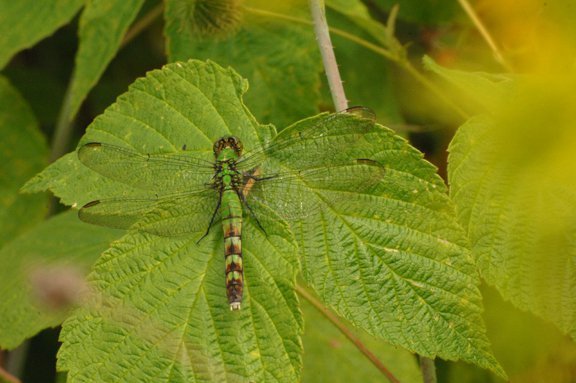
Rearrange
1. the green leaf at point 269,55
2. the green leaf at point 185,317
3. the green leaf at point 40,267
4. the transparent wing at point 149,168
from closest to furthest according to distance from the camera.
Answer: the green leaf at point 185,317 < the transparent wing at point 149,168 < the green leaf at point 40,267 < the green leaf at point 269,55

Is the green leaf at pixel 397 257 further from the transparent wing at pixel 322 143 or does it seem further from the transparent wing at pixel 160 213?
the transparent wing at pixel 160 213

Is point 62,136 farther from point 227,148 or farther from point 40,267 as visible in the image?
point 227,148

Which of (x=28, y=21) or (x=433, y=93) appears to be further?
(x=433, y=93)

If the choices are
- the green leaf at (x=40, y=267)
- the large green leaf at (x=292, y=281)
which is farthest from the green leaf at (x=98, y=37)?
the large green leaf at (x=292, y=281)

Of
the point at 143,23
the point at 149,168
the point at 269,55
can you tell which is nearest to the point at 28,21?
the point at 143,23

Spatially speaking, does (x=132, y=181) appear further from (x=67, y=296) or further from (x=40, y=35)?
(x=40, y=35)

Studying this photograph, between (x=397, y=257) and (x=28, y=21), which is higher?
(x=28, y=21)

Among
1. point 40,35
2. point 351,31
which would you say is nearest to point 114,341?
point 40,35
